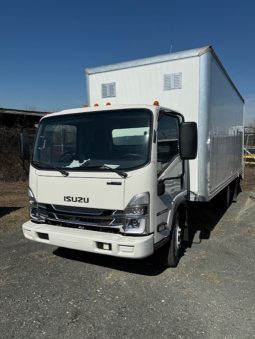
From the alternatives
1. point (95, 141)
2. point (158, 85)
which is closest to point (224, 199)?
point (158, 85)

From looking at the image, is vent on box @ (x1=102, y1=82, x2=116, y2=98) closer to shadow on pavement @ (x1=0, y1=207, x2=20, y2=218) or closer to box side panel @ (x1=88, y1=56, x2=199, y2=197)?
box side panel @ (x1=88, y1=56, x2=199, y2=197)

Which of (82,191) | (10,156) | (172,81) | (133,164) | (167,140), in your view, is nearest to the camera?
(133,164)

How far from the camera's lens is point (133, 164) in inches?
171

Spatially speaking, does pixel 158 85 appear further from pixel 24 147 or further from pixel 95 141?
pixel 24 147

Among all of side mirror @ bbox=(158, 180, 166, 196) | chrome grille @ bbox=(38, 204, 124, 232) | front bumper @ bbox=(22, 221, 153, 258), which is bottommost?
front bumper @ bbox=(22, 221, 153, 258)

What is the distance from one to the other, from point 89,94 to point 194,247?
3.42 m

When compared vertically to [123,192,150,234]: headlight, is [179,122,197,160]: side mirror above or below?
above

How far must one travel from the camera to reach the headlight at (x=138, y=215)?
4.22 m

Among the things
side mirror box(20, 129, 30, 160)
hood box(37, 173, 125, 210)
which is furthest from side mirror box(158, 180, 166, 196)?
side mirror box(20, 129, 30, 160)

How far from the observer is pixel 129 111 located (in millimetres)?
4656

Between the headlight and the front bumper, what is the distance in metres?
0.10

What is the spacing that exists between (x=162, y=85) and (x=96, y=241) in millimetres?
2948

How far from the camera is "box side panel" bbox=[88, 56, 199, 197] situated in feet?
18.5

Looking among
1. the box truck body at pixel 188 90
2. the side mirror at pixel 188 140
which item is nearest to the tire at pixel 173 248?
the box truck body at pixel 188 90
